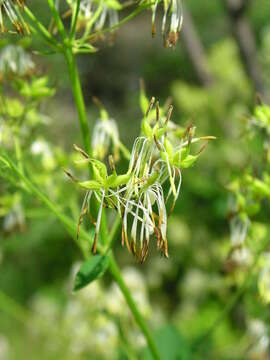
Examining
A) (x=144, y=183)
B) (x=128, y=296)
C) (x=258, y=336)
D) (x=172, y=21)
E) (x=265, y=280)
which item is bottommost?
(x=258, y=336)

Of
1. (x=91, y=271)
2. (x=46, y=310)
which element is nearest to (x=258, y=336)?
(x=91, y=271)

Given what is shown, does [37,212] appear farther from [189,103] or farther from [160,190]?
[189,103]

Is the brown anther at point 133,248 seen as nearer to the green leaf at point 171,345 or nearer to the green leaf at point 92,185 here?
the green leaf at point 92,185

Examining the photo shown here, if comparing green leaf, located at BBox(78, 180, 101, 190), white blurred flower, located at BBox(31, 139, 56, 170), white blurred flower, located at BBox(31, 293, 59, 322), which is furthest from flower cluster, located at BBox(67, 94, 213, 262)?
white blurred flower, located at BBox(31, 293, 59, 322)

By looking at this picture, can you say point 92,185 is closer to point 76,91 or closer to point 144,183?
point 144,183

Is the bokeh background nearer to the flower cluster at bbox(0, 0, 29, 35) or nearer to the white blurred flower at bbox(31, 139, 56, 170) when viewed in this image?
the white blurred flower at bbox(31, 139, 56, 170)

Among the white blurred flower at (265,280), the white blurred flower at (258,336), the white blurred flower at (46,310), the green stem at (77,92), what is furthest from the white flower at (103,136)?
the white blurred flower at (46,310)
